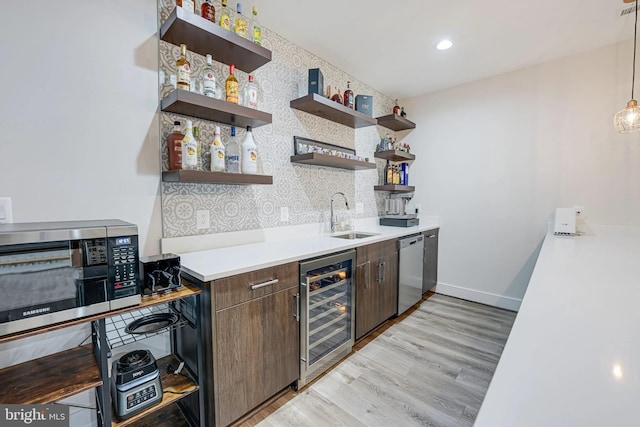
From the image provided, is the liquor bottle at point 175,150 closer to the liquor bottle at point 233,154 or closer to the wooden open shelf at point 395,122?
the liquor bottle at point 233,154

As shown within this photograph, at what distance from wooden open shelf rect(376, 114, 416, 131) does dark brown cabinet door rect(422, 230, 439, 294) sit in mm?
1381

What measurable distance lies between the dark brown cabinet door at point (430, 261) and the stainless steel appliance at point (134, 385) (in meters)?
2.73

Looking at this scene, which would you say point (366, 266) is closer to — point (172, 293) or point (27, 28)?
point (172, 293)

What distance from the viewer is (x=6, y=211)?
120 cm

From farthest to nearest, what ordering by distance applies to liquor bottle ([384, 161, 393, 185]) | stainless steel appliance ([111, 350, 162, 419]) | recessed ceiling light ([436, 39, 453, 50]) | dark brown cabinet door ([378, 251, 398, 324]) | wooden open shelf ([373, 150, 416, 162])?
liquor bottle ([384, 161, 393, 185])
wooden open shelf ([373, 150, 416, 162])
dark brown cabinet door ([378, 251, 398, 324])
recessed ceiling light ([436, 39, 453, 50])
stainless steel appliance ([111, 350, 162, 419])

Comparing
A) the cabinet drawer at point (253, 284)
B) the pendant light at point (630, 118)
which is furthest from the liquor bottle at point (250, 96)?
the pendant light at point (630, 118)

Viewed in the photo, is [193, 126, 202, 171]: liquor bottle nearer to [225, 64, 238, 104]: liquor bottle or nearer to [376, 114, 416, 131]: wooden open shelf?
[225, 64, 238, 104]: liquor bottle

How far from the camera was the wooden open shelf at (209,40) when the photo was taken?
1478mm

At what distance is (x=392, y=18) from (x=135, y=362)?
104 inches

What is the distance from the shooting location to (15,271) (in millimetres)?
899

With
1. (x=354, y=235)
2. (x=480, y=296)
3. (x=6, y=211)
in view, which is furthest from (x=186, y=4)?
(x=480, y=296)

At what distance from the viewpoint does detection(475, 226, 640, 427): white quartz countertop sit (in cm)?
46

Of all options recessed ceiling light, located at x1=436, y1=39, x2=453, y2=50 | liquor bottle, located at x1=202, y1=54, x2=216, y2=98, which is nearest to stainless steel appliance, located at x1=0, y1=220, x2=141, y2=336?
liquor bottle, located at x1=202, y1=54, x2=216, y2=98

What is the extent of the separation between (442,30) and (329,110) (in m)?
1.07
